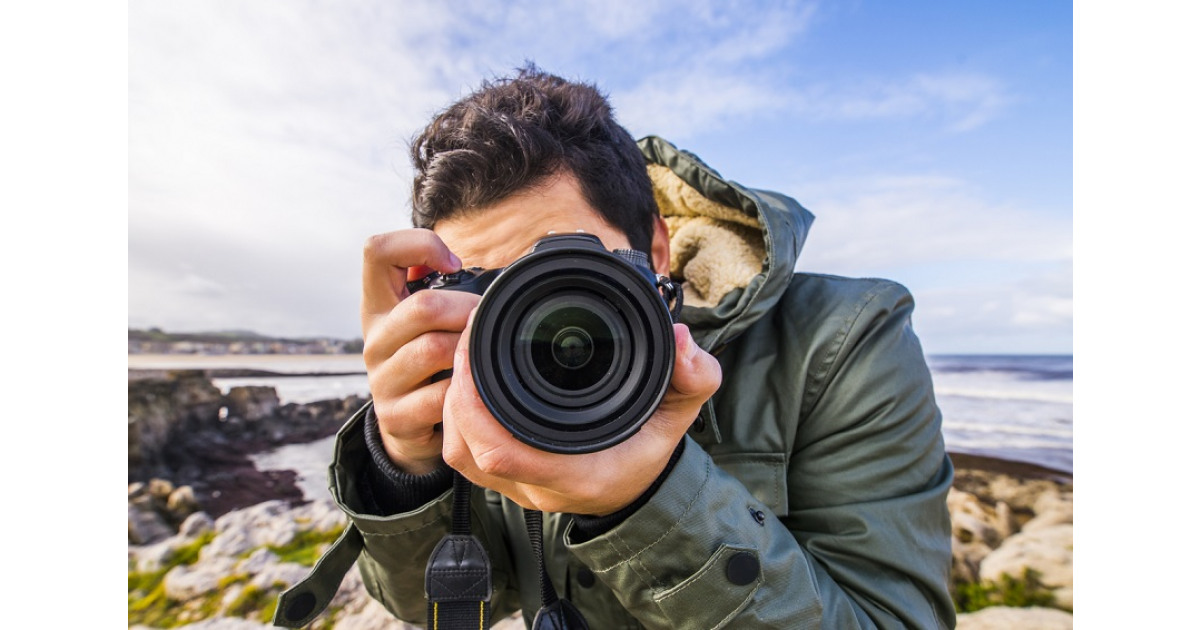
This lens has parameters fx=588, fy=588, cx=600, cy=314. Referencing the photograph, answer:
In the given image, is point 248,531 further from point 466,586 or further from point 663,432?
point 663,432

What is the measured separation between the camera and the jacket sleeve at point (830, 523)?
95cm

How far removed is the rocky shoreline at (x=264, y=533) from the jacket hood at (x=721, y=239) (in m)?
2.03

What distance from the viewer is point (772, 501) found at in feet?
4.24

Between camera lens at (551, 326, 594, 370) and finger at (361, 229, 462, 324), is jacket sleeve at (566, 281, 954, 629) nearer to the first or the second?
camera lens at (551, 326, 594, 370)

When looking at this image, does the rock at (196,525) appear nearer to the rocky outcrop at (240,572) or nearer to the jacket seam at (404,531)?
the rocky outcrop at (240,572)

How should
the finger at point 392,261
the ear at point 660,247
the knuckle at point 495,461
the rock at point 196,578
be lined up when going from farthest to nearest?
the rock at point 196,578
the ear at point 660,247
the finger at point 392,261
the knuckle at point 495,461

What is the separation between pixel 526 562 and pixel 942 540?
1.06 meters

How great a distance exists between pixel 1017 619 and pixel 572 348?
2.98 m

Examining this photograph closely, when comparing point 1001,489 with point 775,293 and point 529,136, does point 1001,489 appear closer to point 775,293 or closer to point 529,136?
point 775,293

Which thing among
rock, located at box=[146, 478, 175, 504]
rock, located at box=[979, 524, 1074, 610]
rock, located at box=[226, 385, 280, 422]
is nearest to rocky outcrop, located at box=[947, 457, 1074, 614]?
rock, located at box=[979, 524, 1074, 610]

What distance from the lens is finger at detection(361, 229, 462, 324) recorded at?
1095mm

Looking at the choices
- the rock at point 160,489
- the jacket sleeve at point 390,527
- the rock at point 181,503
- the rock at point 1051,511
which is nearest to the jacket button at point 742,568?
the jacket sleeve at point 390,527

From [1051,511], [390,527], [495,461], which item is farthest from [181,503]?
[1051,511]

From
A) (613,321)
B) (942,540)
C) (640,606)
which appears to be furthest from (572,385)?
(942,540)
